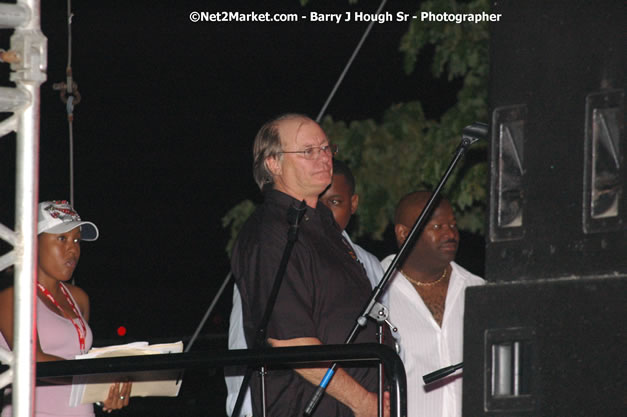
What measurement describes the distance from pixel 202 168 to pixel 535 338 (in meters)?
11.0

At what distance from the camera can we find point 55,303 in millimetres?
4223

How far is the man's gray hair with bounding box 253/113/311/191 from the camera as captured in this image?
399cm

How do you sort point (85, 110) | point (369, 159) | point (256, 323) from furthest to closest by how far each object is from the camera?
point (85, 110)
point (369, 159)
point (256, 323)

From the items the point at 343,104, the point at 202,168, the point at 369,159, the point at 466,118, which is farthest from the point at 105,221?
the point at 466,118

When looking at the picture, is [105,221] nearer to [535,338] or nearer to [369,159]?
[369,159]

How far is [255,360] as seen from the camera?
3.14m

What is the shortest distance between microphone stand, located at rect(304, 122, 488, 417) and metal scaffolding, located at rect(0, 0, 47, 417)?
1.09m

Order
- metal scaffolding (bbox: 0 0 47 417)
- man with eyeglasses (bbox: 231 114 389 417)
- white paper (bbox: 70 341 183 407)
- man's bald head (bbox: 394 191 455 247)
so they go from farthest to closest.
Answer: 1. man's bald head (bbox: 394 191 455 247)
2. white paper (bbox: 70 341 183 407)
3. man with eyeglasses (bbox: 231 114 389 417)
4. metal scaffolding (bbox: 0 0 47 417)

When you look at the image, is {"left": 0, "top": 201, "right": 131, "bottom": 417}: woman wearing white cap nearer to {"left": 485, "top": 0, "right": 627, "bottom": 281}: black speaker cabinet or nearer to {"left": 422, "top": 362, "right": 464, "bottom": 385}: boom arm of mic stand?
{"left": 422, "top": 362, "right": 464, "bottom": 385}: boom arm of mic stand

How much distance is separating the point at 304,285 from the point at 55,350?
1.17m

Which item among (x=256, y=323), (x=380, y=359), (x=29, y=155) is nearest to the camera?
(x=29, y=155)

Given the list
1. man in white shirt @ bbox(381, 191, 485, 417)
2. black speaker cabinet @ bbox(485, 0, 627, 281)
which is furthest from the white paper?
black speaker cabinet @ bbox(485, 0, 627, 281)

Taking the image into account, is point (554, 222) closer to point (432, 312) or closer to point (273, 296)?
point (273, 296)

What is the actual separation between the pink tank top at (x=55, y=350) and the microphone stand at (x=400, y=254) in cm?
110
